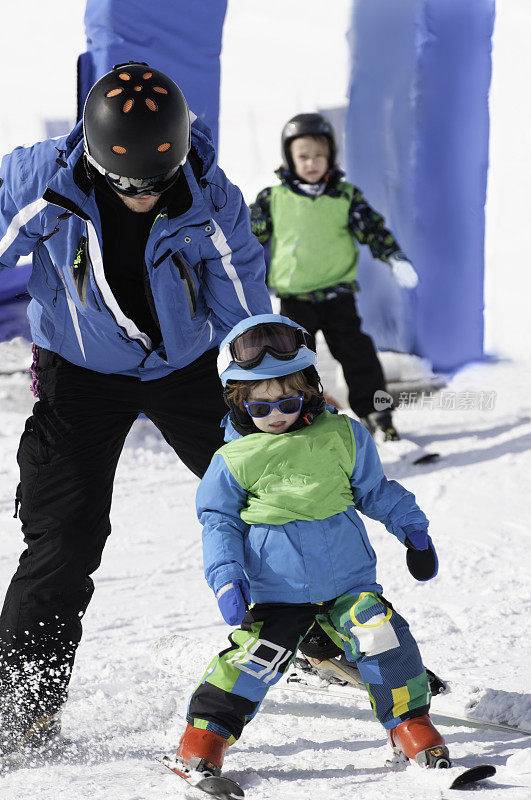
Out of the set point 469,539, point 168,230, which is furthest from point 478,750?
point 469,539

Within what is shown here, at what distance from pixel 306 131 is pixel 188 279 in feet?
11.3

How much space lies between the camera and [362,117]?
7.79m

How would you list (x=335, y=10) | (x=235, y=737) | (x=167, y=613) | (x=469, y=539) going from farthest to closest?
(x=335, y=10)
(x=469, y=539)
(x=167, y=613)
(x=235, y=737)

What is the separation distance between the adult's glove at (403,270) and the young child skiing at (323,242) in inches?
5.9

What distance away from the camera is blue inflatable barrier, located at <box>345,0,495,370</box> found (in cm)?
743

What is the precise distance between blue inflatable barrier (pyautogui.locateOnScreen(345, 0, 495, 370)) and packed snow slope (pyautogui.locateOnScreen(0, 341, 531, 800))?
1.40 m

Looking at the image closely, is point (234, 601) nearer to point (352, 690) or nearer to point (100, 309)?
point (352, 690)

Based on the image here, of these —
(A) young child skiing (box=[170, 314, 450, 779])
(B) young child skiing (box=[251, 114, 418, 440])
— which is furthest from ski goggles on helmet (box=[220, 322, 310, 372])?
(B) young child skiing (box=[251, 114, 418, 440])

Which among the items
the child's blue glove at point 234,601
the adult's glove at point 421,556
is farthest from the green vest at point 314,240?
the child's blue glove at point 234,601

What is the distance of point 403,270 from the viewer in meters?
5.56

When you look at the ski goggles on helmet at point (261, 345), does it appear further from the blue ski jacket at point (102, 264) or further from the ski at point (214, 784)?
the ski at point (214, 784)

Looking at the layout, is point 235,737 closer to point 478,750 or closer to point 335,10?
point 478,750

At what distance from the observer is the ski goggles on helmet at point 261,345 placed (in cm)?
246

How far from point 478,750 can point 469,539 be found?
6.94 ft
